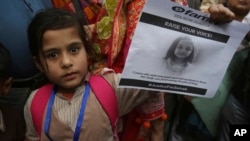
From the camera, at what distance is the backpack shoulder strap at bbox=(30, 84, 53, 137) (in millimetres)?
1162

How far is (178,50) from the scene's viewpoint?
41.7 inches

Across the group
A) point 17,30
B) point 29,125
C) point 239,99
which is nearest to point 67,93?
point 29,125

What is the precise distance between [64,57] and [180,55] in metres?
0.39

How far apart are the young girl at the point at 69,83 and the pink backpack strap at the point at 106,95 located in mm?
15

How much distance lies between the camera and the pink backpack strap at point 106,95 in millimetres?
1149

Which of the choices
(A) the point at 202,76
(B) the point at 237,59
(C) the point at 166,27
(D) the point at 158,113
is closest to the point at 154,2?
(C) the point at 166,27

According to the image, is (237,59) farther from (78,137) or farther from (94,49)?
(78,137)

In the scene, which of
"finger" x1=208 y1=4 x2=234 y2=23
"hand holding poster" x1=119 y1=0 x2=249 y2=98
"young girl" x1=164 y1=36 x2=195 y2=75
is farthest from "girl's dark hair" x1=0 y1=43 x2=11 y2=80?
"finger" x1=208 y1=4 x2=234 y2=23

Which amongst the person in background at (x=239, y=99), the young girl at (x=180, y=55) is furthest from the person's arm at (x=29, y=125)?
the person in background at (x=239, y=99)

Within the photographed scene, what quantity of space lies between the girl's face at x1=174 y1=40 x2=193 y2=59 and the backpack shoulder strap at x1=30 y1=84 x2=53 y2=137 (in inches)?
19.2

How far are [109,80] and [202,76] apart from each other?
328mm

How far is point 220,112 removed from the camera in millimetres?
1491

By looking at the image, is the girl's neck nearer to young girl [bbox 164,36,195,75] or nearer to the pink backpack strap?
the pink backpack strap

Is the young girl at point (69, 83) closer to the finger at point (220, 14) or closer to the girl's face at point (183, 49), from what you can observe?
the girl's face at point (183, 49)
